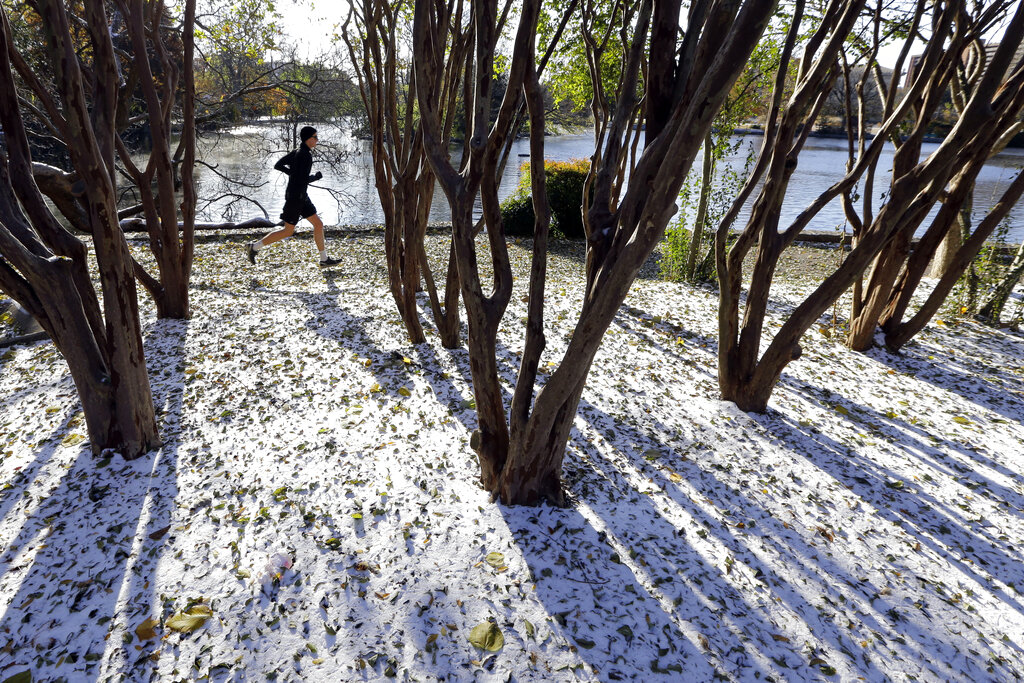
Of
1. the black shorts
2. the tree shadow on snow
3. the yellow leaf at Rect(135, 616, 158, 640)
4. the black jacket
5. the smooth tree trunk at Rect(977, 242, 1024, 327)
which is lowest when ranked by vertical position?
the yellow leaf at Rect(135, 616, 158, 640)

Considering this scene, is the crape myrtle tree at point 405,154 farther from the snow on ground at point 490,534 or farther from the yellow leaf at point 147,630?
the yellow leaf at point 147,630

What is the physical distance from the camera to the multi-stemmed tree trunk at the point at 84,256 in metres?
2.45

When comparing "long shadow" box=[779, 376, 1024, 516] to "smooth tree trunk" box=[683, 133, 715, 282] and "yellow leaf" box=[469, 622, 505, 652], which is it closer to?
"yellow leaf" box=[469, 622, 505, 652]

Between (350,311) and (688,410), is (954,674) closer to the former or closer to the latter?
(688,410)

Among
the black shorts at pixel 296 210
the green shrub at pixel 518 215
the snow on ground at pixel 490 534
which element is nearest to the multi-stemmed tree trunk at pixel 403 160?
the snow on ground at pixel 490 534

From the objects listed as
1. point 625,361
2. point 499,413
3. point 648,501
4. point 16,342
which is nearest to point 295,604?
point 499,413

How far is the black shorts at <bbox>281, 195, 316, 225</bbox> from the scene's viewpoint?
6555 millimetres

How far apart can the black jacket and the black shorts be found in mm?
47

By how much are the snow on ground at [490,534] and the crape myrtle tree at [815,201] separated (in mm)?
409

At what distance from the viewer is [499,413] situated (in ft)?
8.70

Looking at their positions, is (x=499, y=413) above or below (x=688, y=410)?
above

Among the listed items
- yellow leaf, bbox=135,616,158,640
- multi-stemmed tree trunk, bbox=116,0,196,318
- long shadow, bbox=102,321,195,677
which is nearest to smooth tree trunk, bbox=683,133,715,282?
multi-stemmed tree trunk, bbox=116,0,196,318

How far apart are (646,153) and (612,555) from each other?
5.41 ft

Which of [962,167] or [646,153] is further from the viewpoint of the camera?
[962,167]
